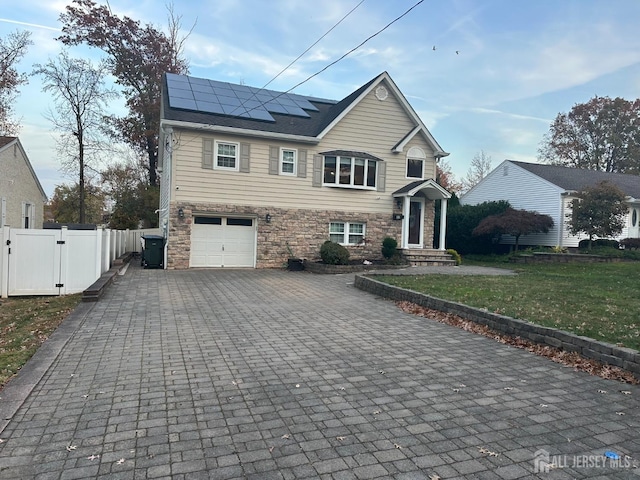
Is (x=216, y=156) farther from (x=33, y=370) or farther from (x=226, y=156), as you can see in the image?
(x=33, y=370)

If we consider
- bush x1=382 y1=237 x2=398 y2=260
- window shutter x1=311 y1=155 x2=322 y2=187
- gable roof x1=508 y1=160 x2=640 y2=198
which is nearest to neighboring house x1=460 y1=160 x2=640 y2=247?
gable roof x1=508 y1=160 x2=640 y2=198

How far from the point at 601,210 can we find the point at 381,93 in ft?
39.3

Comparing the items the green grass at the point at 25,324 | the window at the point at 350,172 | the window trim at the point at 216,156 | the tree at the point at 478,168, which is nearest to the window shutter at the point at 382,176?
the window at the point at 350,172

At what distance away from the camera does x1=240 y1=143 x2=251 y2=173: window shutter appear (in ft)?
55.4

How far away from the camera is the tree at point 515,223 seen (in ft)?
74.2

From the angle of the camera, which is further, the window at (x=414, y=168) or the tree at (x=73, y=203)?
the tree at (x=73, y=203)

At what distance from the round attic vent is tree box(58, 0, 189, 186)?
1576cm

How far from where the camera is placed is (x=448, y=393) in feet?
13.9

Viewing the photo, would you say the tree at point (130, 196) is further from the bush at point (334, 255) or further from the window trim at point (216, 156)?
the bush at point (334, 255)

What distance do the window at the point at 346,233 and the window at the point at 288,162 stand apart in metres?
2.90

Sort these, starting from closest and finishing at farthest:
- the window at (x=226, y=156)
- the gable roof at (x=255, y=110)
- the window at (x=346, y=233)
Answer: the gable roof at (x=255, y=110), the window at (x=226, y=156), the window at (x=346, y=233)

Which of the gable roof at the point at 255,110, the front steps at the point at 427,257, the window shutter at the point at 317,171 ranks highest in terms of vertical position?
the gable roof at the point at 255,110

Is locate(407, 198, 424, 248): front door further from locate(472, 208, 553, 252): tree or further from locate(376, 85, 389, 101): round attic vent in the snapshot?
locate(472, 208, 553, 252): tree

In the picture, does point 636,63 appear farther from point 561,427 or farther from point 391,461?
point 391,461
